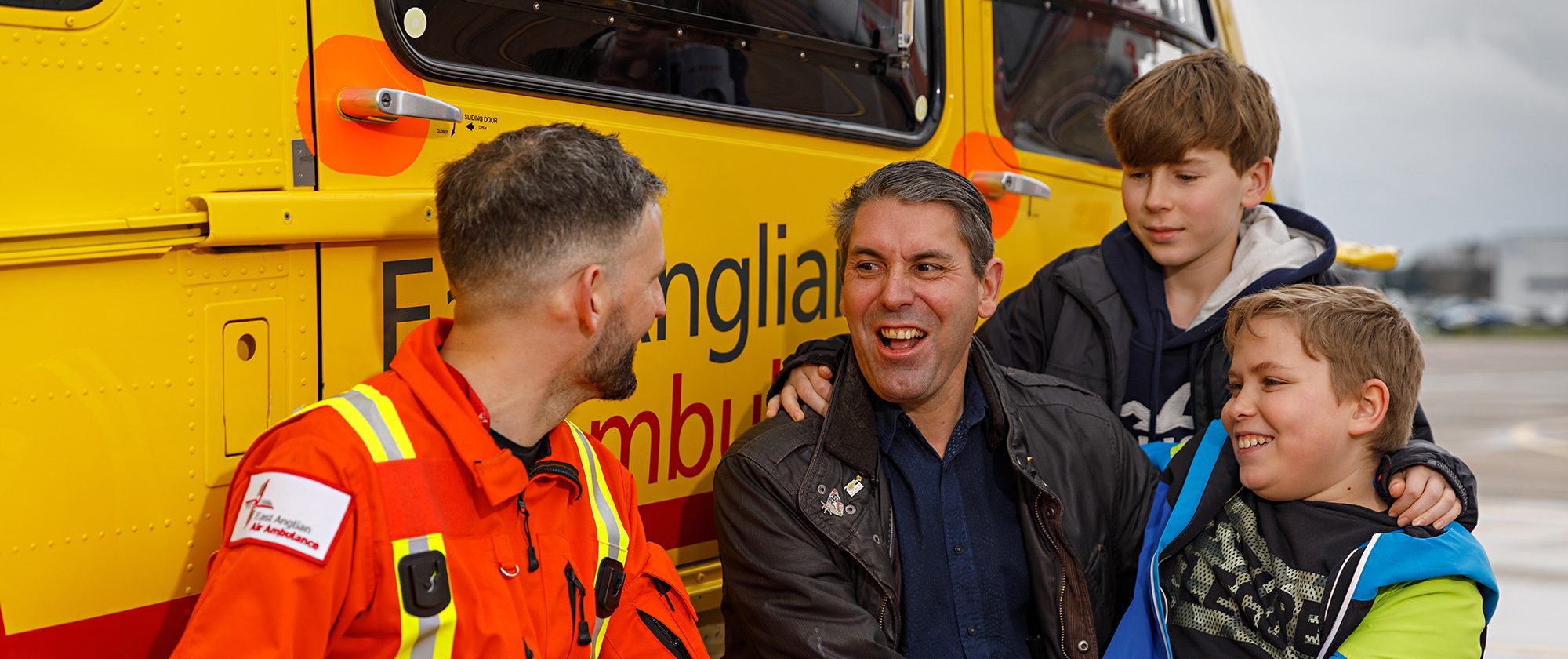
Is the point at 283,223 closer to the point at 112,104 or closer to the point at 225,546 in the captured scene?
the point at 112,104

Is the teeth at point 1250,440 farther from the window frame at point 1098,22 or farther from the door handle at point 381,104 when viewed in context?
the door handle at point 381,104

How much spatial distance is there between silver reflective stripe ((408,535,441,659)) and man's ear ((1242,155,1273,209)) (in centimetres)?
205

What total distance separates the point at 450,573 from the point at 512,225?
0.48 meters

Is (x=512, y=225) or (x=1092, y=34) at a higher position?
(x=1092, y=34)

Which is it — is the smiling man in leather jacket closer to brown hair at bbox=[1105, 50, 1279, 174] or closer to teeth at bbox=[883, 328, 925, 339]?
teeth at bbox=[883, 328, 925, 339]

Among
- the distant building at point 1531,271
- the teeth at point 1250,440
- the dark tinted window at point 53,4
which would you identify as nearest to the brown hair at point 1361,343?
the teeth at point 1250,440

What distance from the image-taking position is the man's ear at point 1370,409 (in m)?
2.31

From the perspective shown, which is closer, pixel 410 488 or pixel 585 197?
pixel 410 488

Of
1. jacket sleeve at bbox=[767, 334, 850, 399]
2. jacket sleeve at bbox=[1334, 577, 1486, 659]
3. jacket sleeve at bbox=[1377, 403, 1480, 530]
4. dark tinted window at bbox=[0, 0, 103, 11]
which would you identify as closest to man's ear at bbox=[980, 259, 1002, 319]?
jacket sleeve at bbox=[767, 334, 850, 399]

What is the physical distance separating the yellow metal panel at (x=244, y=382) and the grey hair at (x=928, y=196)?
1.11 meters

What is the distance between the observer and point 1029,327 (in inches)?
121

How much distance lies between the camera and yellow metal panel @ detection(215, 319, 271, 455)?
191 cm

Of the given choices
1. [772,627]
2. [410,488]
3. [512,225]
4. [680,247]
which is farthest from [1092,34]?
[410,488]

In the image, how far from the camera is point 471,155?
73.8 inches
